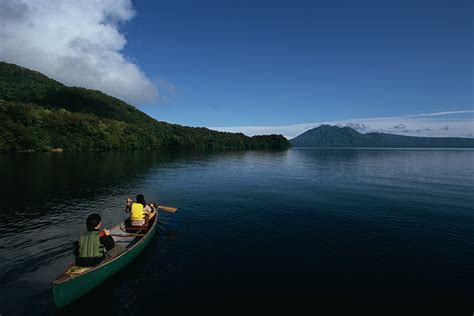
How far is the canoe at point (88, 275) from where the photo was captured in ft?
35.5

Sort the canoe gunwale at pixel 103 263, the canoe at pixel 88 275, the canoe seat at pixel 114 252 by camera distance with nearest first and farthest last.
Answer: the canoe gunwale at pixel 103 263
the canoe at pixel 88 275
the canoe seat at pixel 114 252

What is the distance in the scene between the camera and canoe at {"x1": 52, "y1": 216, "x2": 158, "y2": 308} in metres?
10.8

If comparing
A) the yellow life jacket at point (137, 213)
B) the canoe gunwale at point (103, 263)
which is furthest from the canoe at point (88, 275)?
the yellow life jacket at point (137, 213)

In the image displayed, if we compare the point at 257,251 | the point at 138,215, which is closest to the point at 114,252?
the point at 138,215

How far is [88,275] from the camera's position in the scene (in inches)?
467

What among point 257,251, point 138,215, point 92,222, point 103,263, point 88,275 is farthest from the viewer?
point 138,215

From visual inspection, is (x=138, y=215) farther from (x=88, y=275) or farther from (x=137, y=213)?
(x=88, y=275)

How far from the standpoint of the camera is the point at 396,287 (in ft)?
46.1

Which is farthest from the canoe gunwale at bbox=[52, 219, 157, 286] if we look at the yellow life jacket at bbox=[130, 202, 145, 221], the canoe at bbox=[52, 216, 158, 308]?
the yellow life jacket at bbox=[130, 202, 145, 221]

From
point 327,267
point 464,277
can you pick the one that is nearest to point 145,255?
point 327,267

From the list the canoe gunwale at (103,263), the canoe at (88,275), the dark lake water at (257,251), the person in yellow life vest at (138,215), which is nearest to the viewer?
the canoe gunwale at (103,263)

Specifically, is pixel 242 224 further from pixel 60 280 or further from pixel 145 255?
pixel 60 280

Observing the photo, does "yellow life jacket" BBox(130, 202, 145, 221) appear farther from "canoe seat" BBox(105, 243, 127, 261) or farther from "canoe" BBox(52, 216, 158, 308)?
"canoe seat" BBox(105, 243, 127, 261)

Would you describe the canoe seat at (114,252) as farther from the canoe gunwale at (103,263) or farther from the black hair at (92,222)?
the black hair at (92,222)
